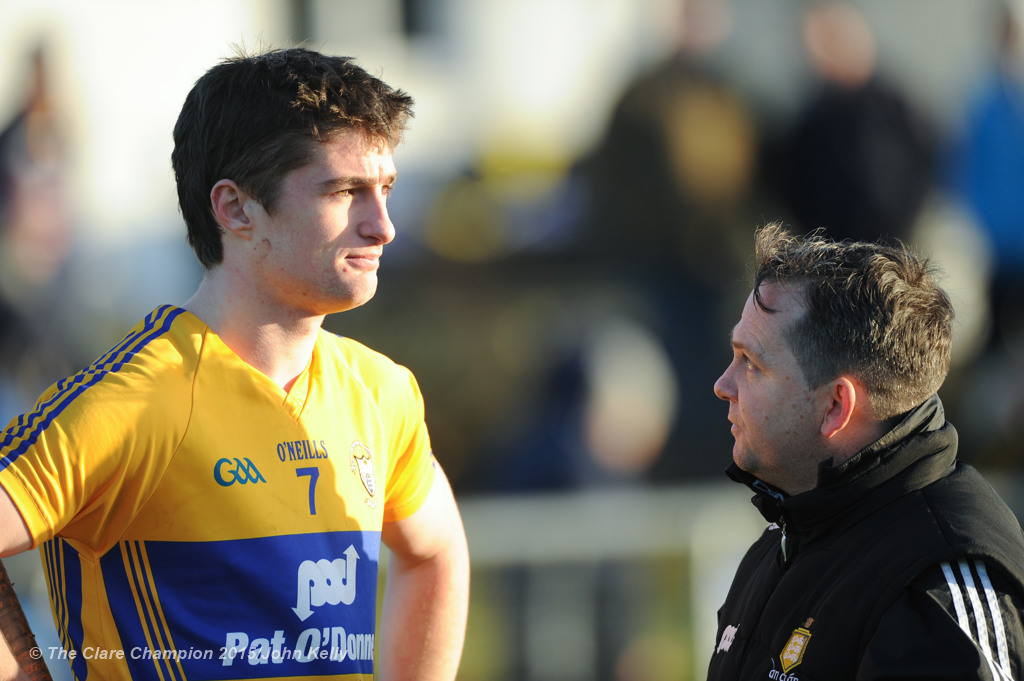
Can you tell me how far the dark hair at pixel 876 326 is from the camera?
2.93 m

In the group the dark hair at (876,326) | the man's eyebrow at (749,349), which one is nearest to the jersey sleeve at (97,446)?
the man's eyebrow at (749,349)

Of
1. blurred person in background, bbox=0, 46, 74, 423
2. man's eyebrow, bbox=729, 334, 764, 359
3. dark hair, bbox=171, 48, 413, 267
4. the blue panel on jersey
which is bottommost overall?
the blue panel on jersey

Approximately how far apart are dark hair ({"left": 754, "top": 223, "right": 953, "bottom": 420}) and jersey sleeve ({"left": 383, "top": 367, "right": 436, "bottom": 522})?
104 cm

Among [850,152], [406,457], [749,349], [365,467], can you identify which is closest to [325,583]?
[365,467]

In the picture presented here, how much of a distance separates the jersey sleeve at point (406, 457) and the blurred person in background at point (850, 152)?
12.5 feet

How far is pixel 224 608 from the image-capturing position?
2.82m

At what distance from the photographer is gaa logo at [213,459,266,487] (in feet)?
9.24

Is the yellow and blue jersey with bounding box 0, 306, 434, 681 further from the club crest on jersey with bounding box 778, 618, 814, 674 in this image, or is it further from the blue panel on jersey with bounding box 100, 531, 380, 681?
the club crest on jersey with bounding box 778, 618, 814, 674

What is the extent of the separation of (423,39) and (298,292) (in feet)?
21.5

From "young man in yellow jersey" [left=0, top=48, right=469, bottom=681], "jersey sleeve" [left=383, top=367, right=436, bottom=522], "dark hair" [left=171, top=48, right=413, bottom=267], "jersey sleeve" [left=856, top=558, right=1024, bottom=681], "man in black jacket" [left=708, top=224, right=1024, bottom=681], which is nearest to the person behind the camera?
"jersey sleeve" [left=856, top=558, right=1024, bottom=681]

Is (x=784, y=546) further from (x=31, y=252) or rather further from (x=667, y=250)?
(x=31, y=252)

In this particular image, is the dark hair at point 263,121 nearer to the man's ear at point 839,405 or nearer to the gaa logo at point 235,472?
the gaa logo at point 235,472

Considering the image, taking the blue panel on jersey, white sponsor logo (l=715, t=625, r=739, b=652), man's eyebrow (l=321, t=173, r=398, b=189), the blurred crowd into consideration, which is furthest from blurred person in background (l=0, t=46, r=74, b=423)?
white sponsor logo (l=715, t=625, r=739, b=652)

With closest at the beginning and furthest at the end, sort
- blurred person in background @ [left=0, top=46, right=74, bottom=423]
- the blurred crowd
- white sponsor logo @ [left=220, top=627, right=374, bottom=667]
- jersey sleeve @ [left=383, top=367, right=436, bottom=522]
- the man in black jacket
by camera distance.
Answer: the man in black jacket < white sponsor logo @ [left=220, top=627, right=374, bottom=667] < jersey sleeve @ [left=383, top=367, right=436, bottom=522] < the blurred crowd < blurred person in background @ [left=0, top=46, right=74, bottom=423]
